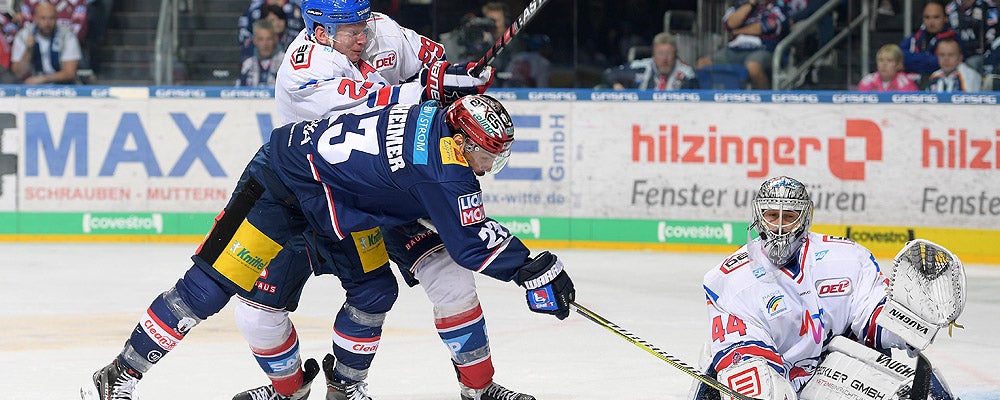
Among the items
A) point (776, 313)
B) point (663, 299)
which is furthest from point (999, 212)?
point (776, 313)

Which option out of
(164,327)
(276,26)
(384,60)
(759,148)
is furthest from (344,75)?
(276,26)

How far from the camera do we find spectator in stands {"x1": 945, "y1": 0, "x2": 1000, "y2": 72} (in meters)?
8.75

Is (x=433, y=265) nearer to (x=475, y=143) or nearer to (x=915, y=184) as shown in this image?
(x=475, y=143)

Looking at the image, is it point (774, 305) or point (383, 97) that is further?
point (383, 97)

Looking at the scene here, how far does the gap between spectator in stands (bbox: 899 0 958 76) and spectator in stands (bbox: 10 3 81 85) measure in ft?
16.9

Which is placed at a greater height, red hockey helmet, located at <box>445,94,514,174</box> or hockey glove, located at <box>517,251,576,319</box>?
red hockey helmet, located at <box>445,94,514,174</box>

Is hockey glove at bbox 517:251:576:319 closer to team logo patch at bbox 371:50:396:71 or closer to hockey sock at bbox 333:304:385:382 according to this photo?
hockey sock at bbox 333:304:385:382

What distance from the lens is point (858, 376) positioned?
4098 millimetres

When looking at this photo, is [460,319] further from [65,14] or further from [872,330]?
[65,14]

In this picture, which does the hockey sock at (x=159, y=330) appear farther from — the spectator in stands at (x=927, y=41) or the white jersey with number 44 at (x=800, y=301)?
the spectator in stands at (x=927, y=41)

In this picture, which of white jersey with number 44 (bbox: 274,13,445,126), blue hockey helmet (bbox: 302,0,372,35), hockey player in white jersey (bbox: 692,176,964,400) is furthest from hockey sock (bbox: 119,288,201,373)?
hockey player in white jersey (bbox: 692,176,964,400)

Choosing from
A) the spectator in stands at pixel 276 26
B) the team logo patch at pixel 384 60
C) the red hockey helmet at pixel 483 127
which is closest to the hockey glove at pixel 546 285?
the red hockey helmet at pixel 483 127

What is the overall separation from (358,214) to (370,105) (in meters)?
0.41

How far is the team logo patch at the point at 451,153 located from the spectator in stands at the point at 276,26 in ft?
17.2
